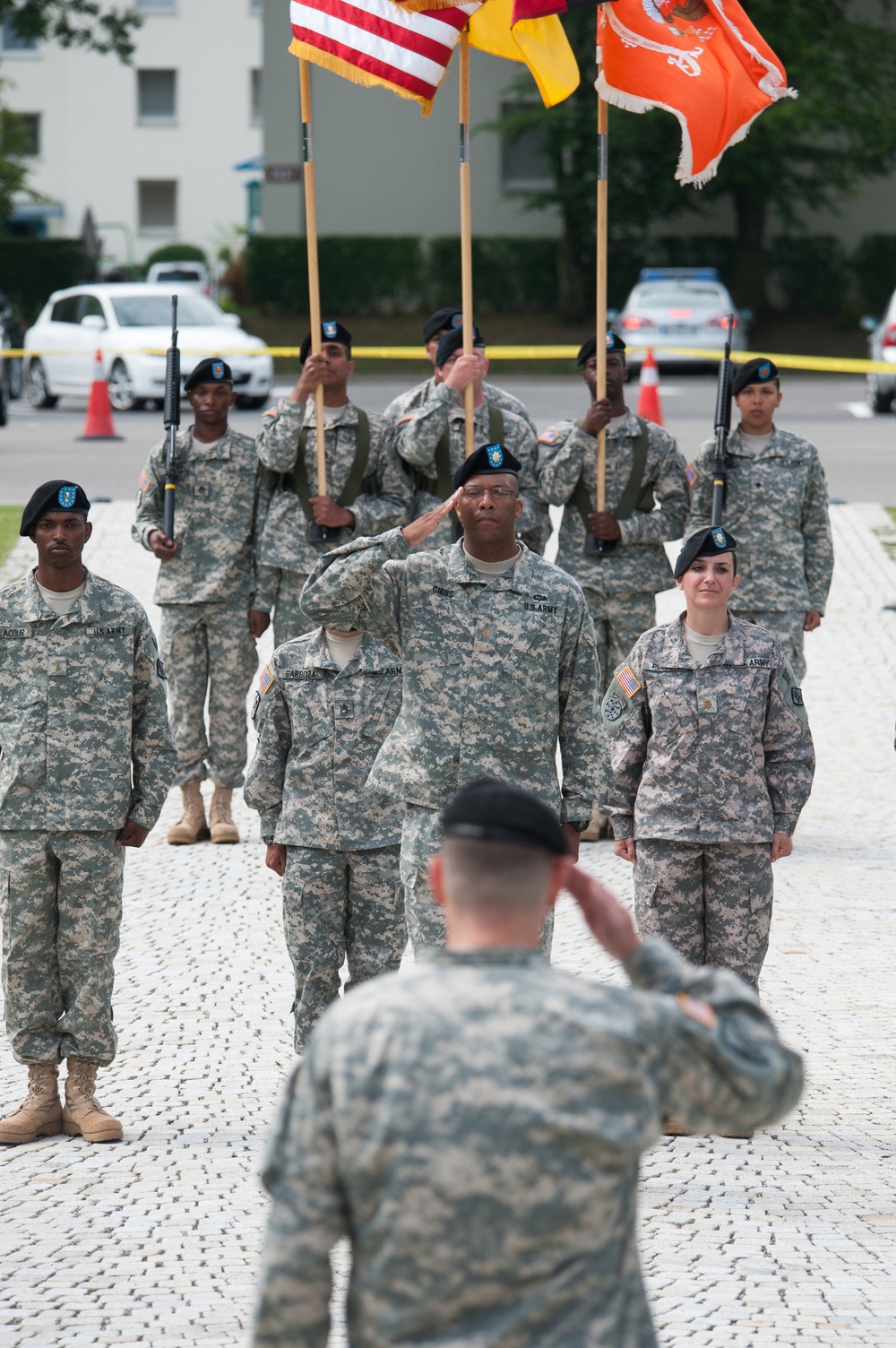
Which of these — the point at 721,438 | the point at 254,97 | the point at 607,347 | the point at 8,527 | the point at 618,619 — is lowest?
the point at 8,527

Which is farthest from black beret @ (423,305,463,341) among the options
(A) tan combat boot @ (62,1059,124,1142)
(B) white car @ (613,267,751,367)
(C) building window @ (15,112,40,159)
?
(C) building window @ (15,112,40,159)

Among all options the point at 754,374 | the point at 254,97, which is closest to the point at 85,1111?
the point at 754,374

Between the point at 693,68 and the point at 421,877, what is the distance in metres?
4.63

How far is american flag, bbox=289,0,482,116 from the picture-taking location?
7.87m

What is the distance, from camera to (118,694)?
6184 millimetres

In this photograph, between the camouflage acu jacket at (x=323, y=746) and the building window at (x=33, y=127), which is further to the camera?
the building window at (x=33, y=127)

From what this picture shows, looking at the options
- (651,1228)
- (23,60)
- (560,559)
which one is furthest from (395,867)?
(23,60)

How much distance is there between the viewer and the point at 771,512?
30.5 feet

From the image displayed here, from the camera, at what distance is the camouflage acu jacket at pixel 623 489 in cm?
935

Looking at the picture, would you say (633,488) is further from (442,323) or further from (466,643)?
(466,643)

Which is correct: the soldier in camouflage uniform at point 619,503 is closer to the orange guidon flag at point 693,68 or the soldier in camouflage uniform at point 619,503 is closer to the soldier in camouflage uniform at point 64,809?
the orange guidon flag at point 693,68

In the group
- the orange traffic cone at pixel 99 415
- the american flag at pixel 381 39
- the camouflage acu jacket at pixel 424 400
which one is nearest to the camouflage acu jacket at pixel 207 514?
the camouflage acu jacket at pixel 424 400

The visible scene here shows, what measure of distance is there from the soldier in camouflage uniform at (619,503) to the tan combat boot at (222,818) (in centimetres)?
204

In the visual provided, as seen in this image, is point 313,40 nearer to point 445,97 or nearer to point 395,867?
point 395,867
